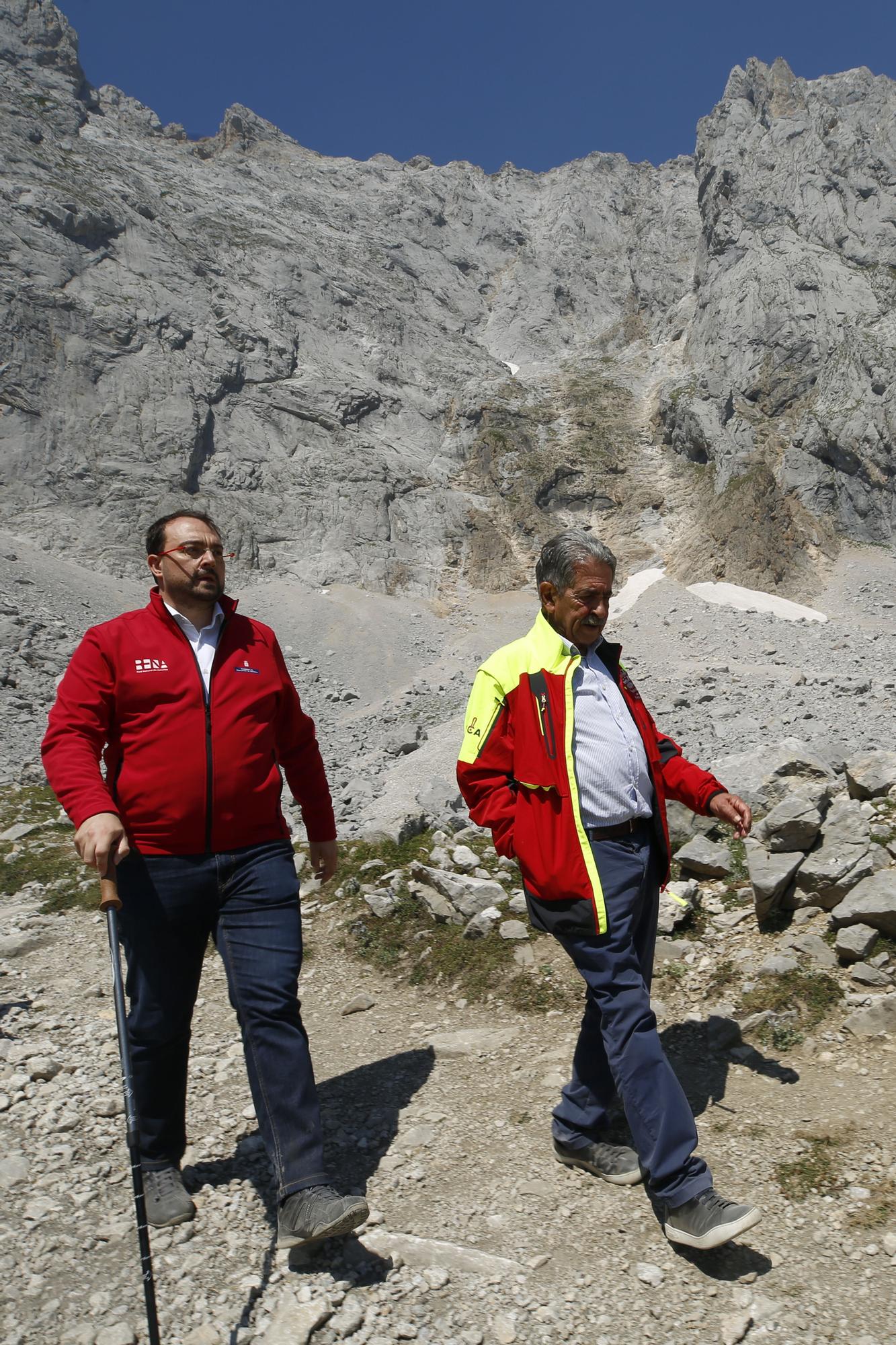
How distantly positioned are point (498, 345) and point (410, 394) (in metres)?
24.4

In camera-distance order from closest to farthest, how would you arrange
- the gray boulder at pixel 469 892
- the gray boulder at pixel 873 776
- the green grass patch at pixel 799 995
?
1. the green grass patch at pixel 799 995
2. the gray boulder at pixel 469 892
3. the gray boulder at pixel 873 776

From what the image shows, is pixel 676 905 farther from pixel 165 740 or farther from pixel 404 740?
pixel 404 740

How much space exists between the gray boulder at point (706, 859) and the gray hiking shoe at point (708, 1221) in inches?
129

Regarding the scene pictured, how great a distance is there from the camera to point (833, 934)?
5.04m

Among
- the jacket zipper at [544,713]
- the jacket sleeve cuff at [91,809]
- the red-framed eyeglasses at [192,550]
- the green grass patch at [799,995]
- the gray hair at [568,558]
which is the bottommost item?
the green grass patch at [799,995]

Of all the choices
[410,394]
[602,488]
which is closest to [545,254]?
[410,394]

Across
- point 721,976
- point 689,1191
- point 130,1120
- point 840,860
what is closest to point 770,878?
point 840,860

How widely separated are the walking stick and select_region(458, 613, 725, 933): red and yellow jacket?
1471 millimetres

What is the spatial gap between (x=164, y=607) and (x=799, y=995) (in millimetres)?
4041

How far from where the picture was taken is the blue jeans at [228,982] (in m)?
3.21

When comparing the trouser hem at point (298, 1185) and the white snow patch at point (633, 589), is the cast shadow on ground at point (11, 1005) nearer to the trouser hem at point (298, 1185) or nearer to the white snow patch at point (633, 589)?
the trouser hem at point (298, 1185)

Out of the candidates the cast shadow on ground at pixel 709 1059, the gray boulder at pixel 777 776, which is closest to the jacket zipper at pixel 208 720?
the cast shadow on ground at pixel 709 1059

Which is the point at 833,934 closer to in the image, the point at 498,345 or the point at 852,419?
the point at 852,419

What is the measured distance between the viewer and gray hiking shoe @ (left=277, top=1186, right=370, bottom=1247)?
2.94m
